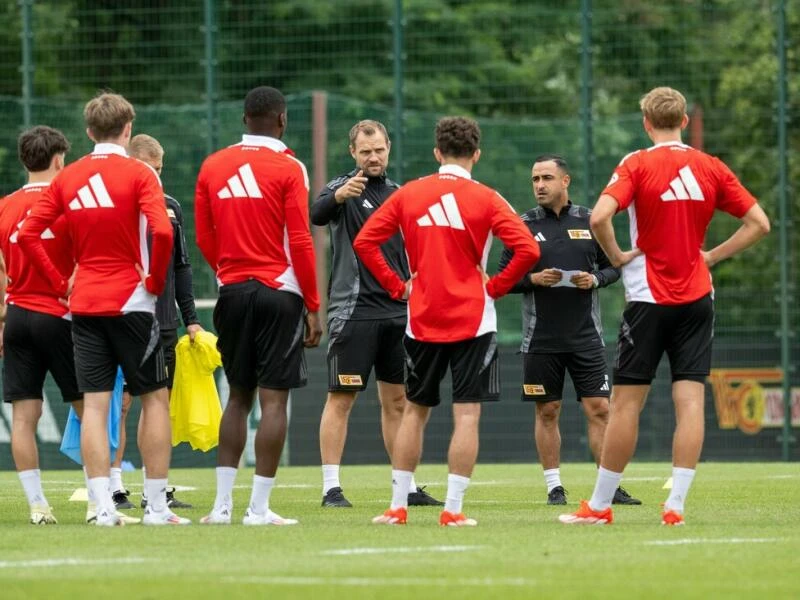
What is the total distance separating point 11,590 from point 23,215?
3816 mm

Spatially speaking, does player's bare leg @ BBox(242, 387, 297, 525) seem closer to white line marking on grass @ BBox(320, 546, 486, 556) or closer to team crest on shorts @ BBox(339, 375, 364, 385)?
white line marking on grass @ BBox(320, 546, 486, 556)

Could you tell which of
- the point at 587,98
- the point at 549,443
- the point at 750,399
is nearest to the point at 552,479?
the point at 549,443

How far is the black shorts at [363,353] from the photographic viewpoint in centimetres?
1170

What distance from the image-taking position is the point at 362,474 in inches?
641

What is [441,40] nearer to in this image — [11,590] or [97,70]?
[97,70]

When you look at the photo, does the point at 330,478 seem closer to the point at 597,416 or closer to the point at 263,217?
the point at 597,416

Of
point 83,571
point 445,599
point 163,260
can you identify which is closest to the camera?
point 445,599

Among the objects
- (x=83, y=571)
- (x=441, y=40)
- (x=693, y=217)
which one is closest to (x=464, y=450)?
(x=693, y=217)

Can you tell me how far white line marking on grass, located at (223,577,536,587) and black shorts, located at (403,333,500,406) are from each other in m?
2.46

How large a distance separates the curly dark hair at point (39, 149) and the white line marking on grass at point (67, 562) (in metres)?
3.07

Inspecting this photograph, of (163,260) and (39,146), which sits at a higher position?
(39,146)

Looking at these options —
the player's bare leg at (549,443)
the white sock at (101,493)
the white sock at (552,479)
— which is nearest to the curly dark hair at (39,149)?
the white sock at (101,493)

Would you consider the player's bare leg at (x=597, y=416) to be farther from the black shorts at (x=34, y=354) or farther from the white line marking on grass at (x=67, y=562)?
the white line marking on grass at (x=67, y=562)

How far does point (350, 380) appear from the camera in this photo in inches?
460
